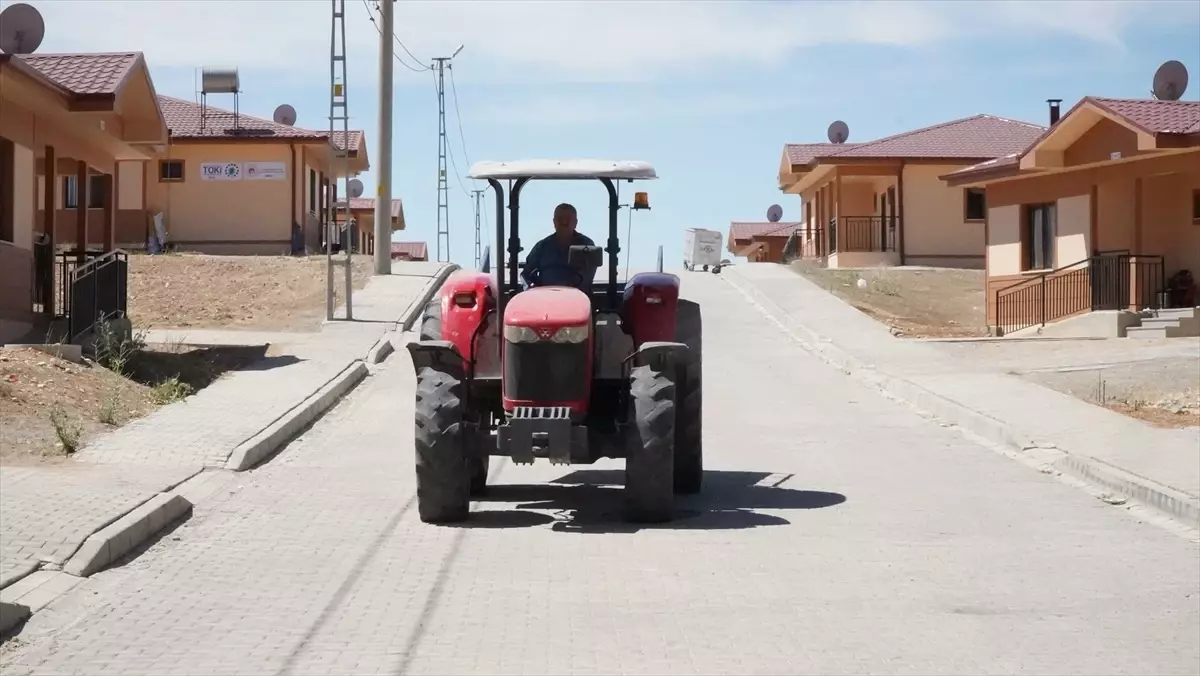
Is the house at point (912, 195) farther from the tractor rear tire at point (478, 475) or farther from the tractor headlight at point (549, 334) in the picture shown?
the tractor headlight at point (549, 334)

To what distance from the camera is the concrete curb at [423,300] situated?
27.7m

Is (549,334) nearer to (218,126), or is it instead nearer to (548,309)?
(548,309)

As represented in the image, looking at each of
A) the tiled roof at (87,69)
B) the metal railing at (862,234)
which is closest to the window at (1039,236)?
the metal railing at (862,234)

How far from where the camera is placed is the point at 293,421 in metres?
15.8

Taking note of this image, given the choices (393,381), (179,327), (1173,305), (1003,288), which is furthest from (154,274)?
(1173,305)

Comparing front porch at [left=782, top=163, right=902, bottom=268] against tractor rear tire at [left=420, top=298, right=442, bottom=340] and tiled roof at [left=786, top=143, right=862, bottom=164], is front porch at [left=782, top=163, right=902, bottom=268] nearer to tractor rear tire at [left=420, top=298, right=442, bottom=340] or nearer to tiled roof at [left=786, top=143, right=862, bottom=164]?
tiled roof at [left=786, top=143, right=862, bottom=164]

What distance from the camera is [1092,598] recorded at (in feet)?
28.5

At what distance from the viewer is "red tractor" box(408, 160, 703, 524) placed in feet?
34.4

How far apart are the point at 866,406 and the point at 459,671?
489 inches

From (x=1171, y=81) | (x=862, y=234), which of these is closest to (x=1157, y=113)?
(x=1171, y=81)

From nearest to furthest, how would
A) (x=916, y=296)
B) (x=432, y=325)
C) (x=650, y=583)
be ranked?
(x=650, y=583) < (x=432, y=325) < (x=916, y=296)

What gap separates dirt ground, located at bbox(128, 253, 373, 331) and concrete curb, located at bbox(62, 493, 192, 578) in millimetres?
15108

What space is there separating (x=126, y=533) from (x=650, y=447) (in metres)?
3.58

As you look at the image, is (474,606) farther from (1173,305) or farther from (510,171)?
(1173,305)
